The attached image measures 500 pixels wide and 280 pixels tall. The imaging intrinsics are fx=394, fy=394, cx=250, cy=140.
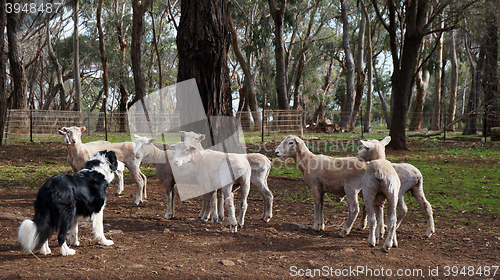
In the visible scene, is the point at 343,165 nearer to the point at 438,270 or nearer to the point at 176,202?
the point at 438,270

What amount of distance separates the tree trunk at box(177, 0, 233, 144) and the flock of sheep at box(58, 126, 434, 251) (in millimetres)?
2117

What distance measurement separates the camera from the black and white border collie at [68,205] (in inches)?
166

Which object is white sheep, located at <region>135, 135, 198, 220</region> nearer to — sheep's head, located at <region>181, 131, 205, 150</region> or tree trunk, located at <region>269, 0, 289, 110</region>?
sheep's head, located at <region>181, 131, 205, 150</region>

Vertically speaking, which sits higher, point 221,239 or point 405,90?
point 405,90

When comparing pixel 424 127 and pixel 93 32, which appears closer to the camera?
pixel 424 127

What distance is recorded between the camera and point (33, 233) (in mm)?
4145

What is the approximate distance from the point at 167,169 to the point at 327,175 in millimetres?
2688

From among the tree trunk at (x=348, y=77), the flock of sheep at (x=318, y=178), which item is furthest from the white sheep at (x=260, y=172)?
the tree trunk at (x=348, y=77)

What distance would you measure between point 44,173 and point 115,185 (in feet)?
8.80

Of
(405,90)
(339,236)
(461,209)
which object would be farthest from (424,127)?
(339,236)

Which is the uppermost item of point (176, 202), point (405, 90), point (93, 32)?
point (93, 32)

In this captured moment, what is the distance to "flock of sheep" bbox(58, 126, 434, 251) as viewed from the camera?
16.9 feet

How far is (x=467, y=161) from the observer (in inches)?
529

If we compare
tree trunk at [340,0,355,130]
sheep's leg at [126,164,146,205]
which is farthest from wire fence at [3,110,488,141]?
sheep's leg at [126,164,146,205]
